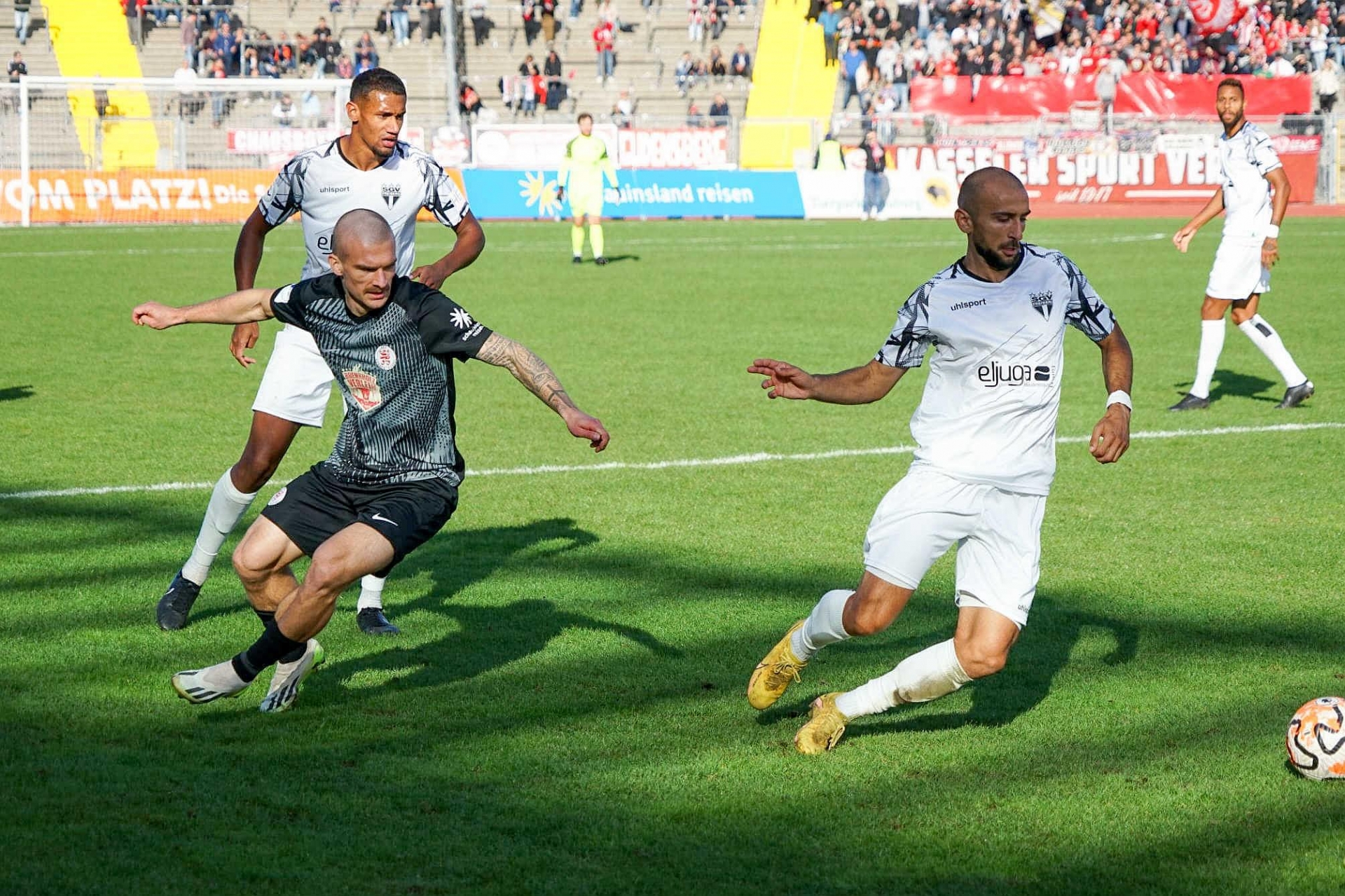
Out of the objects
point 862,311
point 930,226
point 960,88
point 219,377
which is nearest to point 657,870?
point 219,377

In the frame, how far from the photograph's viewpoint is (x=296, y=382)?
21.6ft

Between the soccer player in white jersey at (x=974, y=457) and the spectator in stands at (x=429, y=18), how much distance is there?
131 ft

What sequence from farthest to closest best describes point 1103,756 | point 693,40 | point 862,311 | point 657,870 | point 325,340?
point 693,40, point 862,311, point 325,340, point 1103,756, point 657,870

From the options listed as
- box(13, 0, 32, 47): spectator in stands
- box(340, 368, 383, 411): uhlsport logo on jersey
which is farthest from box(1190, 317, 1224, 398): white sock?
box(13, 0, 32, 47): spectator in stands

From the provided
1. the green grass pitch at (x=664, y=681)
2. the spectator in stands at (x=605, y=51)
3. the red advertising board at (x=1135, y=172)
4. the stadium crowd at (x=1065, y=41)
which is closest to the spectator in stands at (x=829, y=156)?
the red advertising board at (x=1135, y=172)

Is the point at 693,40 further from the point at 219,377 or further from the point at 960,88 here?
the point at 219,377

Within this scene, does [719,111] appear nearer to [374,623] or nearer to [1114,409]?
[374,623]

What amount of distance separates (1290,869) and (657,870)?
168 centimetres

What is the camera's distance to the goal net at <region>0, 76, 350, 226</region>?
30.7 m

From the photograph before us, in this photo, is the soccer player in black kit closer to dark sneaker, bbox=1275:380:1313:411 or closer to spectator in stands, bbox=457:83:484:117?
dark sneaker, bbox=1275:380:1313:411

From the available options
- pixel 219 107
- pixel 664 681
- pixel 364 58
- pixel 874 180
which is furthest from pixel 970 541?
pixel 364 58

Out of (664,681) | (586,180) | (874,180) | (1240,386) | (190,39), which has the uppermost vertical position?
(190,39)

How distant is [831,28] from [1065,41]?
21.5ft

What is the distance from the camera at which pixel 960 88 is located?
41.4 meters
